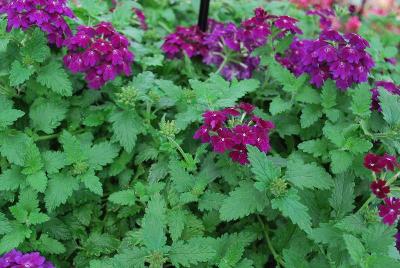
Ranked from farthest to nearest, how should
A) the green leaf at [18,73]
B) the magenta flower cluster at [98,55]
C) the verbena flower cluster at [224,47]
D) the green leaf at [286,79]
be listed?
the verbena flower cluster at [224,47] → the green leaf at [286,79] → the magenta flower cluster at [98,55] → the green leaf at [18,73]

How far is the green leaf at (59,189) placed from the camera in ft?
6.73

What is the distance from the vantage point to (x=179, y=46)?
295 cm

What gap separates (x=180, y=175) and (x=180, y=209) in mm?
163

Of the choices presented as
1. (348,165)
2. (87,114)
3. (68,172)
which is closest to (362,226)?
(348,165)

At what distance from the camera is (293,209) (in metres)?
1.85

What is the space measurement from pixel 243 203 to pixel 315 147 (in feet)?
1.91

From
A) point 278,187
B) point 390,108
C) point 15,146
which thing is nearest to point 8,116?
point 15,146

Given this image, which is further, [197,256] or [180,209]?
[180,209]

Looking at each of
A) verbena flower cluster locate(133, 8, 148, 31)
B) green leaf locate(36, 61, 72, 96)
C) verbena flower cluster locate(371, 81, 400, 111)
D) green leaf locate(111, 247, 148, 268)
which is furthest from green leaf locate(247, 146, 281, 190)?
verbena flower cluster locate(133, 8, 148, 31)

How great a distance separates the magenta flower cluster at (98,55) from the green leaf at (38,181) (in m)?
0.57

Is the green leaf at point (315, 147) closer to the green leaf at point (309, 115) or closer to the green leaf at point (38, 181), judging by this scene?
the green leaf at point (309, 115)

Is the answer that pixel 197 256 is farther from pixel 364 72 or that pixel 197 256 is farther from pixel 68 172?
pixel 364 72

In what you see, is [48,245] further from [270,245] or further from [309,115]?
[309,115]

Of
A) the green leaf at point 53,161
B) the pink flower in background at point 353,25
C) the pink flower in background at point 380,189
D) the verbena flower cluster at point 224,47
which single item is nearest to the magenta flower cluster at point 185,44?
the verbena flower cluster at point 224,47
